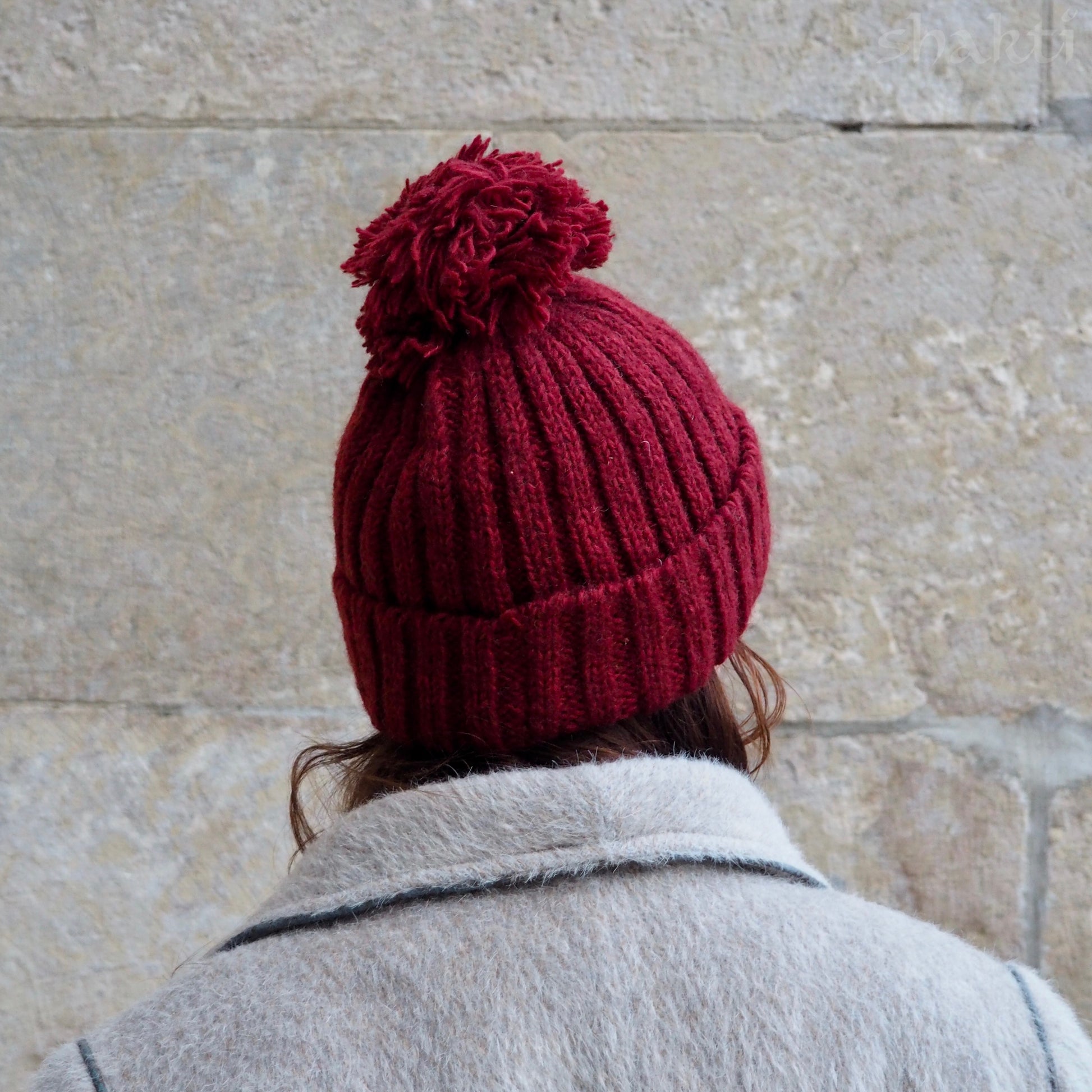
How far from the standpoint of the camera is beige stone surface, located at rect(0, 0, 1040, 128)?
182 centimetres

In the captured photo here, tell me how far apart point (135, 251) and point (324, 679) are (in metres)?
0.80

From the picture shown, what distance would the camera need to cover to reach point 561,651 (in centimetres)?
93

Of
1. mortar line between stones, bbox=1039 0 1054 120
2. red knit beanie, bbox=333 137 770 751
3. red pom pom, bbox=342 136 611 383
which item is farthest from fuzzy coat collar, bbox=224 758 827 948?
mortar line between stones, bbox=1039 0 1054 120

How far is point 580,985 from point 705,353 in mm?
1325

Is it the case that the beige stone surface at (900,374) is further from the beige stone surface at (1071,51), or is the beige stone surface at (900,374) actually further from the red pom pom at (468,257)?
the red pom pom at (468,257)

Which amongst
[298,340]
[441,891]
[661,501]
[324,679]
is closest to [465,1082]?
[441,891]

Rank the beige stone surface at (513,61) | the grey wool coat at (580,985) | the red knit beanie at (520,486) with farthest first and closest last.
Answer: the beige stone surface at (513,61), the red knit beanie at (520,486), the grey wool coat at (580,985)

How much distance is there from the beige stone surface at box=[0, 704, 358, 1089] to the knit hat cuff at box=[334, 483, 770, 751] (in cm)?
98

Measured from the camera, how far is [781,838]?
918 mm

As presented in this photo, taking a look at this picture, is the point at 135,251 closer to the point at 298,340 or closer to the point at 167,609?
the point at 298,340

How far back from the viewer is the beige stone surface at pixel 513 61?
182cm

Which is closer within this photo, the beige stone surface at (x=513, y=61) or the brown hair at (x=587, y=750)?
the brown hair at (x=587, y=750)

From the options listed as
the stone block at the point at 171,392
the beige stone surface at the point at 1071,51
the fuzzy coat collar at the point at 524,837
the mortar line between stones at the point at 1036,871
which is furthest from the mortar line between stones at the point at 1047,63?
the fuzzy coat collar at the point at 524,837

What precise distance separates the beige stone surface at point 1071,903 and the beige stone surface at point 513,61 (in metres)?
1.21
